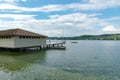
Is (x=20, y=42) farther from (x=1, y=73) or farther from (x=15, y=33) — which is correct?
(x=1, y=73)

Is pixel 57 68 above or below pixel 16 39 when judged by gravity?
below

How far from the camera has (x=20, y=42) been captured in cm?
3572

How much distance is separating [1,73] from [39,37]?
87.7ft

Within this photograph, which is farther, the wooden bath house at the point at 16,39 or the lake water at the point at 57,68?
the wooden bath house at the point at 16,39

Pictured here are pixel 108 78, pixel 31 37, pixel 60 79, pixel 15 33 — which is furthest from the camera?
pixel 31 37

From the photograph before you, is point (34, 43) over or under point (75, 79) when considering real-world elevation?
over

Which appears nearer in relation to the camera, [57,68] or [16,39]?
[57,68]

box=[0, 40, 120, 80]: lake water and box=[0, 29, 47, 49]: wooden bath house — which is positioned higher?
box=[0, 29, 47, 49]: wooden bath house

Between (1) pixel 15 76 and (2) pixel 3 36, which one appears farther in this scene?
(2) pixel 3 36

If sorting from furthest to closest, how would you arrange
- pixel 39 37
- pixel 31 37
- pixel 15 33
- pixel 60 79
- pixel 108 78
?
pixel 39 37
pixel 31 37
pixel 15 33
pixel 108 78
pixel 60 79

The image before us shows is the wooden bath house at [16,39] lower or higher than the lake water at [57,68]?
higher

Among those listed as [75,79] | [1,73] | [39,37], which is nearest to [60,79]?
[75,79]

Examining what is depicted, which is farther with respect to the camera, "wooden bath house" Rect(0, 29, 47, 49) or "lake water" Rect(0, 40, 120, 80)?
"wooden bath house" Rect(0, 29, 47, 49)

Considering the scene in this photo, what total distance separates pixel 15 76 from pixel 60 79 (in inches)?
171
